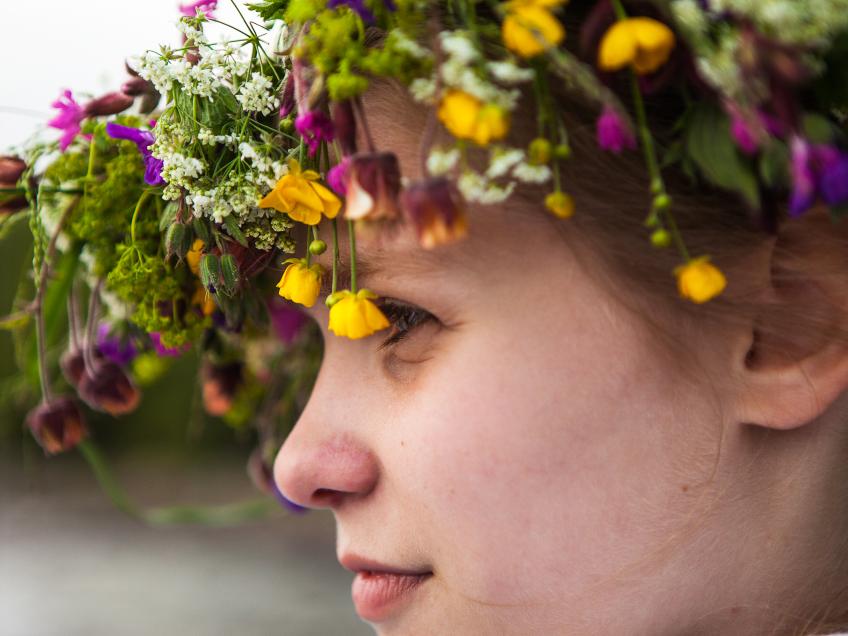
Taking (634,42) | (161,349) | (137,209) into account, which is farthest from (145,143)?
(634,42)

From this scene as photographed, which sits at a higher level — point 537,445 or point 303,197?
point 303,197

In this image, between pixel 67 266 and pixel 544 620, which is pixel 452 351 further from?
pixel 67 266

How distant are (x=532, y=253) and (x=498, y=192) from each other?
13 centimetres

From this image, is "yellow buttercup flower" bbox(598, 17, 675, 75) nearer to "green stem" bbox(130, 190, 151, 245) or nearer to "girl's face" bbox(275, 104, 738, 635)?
"girl's face" bbox(275, 104, 738, 635)

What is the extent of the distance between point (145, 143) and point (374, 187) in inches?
12.7

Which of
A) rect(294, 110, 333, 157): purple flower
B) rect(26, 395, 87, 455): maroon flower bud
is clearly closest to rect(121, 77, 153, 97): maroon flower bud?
rect(294, 110, 333, 157): purple flower

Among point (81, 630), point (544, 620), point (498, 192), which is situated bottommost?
point (81, 630)

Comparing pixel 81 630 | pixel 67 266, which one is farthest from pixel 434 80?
pixel 81 630

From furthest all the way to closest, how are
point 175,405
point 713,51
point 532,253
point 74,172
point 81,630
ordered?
1. point 175,405
2. point 81,630
3. point 74,172
4. point 532,253
5. point 713,51

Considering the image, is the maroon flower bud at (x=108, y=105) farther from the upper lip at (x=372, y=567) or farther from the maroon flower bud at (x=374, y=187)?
the upper lip at (x=372, y=567)

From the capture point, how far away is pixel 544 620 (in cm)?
81

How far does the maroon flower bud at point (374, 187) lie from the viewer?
0.66 meters

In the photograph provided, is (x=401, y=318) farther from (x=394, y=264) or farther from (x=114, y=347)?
(x=114, y=347)

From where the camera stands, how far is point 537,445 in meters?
0.77
